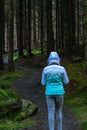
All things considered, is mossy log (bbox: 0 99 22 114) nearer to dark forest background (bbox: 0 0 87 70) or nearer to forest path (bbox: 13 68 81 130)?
forest path (bbox: 13 68 81 130)

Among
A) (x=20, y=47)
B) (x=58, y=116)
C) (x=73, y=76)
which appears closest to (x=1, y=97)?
(x=58, y=116)

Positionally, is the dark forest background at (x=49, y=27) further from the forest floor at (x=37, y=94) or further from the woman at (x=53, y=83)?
the woman at (x=53, y=83)

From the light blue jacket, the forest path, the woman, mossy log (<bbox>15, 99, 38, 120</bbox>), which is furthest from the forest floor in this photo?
the light blue jacket

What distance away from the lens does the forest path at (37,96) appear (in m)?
13.0

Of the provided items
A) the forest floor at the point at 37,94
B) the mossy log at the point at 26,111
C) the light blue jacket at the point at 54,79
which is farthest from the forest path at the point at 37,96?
the light blue jacket at the point at 54,79

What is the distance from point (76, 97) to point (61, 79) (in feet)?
28.4

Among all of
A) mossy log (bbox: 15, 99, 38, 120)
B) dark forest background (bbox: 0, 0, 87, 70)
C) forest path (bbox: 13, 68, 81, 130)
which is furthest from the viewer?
dark forest background (bbox: 0, 0, 87, 70)

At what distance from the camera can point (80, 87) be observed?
20656 mm

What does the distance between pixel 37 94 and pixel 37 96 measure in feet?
1.85

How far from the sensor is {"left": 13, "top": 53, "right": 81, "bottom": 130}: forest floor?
13.0 m

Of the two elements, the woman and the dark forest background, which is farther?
the dark forest background

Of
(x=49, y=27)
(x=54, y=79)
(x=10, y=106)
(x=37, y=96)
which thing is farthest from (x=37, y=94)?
(x=49, y=27)

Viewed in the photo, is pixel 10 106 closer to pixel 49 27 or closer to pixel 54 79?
pixel 54 79

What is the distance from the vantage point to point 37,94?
19938 mm
